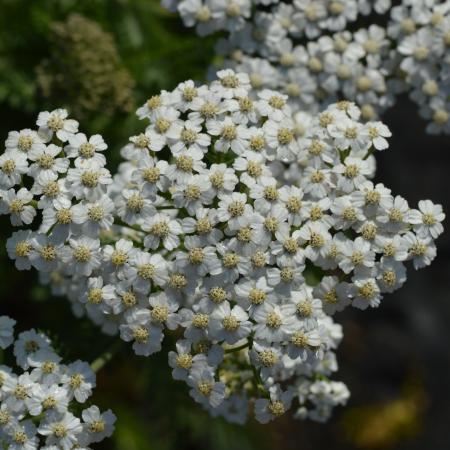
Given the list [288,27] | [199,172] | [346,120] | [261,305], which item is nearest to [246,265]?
[261,305]

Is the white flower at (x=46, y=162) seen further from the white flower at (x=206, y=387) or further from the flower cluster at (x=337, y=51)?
the flower cluster at (x=337, y=51)

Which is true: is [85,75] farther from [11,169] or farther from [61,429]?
[61,429]

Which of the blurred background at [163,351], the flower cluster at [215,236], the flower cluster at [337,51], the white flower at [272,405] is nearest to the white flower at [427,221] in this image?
the flower cluster at [215,236]

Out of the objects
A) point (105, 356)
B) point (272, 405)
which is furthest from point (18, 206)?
point (272, 405)

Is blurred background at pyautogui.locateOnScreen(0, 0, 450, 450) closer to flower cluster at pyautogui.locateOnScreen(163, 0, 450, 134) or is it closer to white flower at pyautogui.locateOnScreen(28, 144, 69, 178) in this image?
flower cluster at pyautogui.locateOnScreen(163, 0, 450, 134)

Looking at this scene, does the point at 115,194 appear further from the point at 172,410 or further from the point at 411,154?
the point at 411,154

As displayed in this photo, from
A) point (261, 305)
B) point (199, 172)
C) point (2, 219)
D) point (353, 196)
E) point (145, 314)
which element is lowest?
point (2, 219)

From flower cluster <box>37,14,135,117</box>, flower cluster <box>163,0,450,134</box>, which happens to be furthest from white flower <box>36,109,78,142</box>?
flower cluster <box>163,0,450,134</box>

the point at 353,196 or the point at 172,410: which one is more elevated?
the point at 353,196
